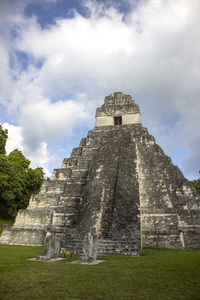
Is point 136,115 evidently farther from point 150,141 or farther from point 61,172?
point 61,172

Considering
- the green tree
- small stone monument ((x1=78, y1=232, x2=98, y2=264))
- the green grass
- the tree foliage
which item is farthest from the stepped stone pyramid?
the green tree

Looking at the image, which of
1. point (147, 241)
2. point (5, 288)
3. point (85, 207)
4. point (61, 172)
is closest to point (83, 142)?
point (61, 172)

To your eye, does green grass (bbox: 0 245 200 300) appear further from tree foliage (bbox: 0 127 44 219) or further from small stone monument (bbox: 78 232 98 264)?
tree foliage (bbox: 0 127 44 219)

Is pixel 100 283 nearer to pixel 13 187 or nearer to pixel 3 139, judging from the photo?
pixel 13 187

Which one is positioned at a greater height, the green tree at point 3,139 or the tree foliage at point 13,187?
the green tree at point 3,139

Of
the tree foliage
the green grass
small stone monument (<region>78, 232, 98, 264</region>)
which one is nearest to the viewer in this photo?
the green grass

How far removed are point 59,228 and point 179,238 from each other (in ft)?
20.2

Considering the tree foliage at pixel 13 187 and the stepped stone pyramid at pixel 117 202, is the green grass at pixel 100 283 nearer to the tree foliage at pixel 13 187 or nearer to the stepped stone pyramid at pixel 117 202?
the stepped stone pyramid at pixel 117 202

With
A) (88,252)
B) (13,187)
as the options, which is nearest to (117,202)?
(88,252)

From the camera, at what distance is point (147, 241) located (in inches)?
409

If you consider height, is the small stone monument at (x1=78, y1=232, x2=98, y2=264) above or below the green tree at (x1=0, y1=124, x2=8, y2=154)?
below

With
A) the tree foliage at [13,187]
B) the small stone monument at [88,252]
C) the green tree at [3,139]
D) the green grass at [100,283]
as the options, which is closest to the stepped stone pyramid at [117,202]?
the small stone monument at [88,252]

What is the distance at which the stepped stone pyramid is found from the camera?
974cm

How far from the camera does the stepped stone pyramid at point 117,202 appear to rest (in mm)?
9742
